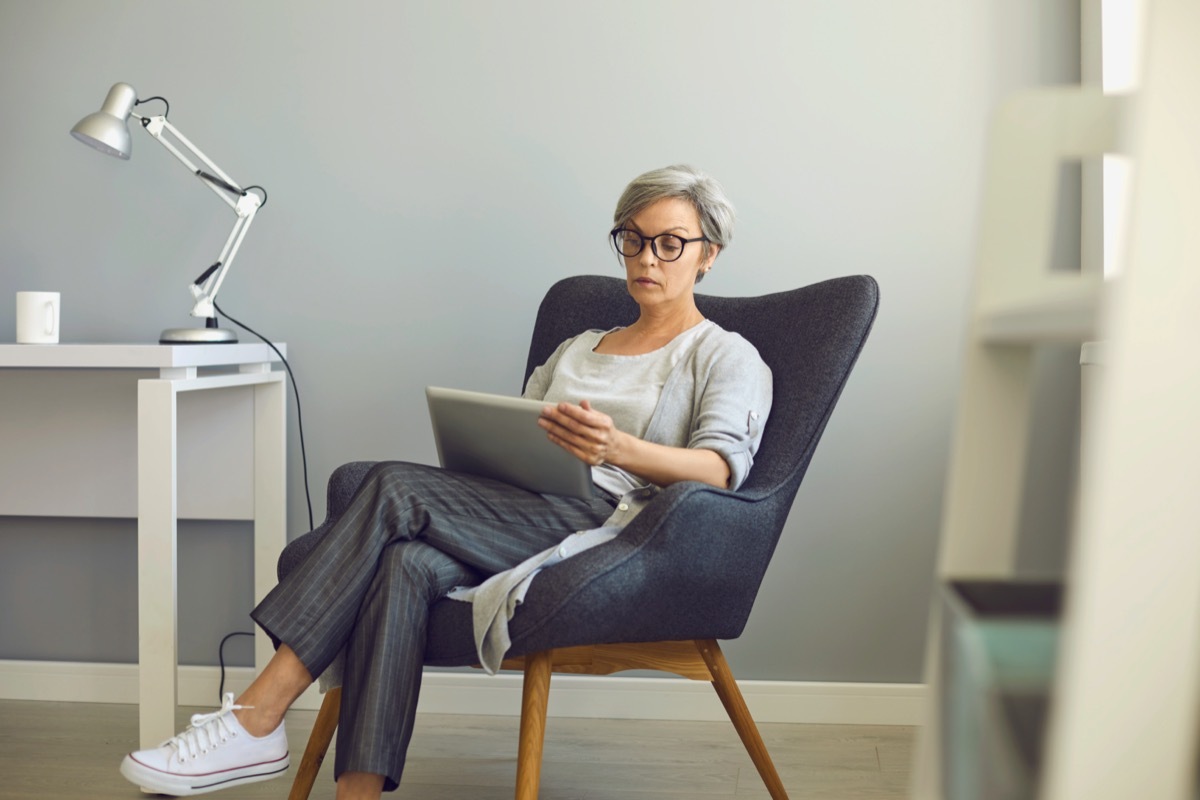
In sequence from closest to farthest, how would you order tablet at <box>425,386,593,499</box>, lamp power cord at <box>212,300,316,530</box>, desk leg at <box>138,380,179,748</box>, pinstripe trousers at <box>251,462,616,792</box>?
A: 1. pinstripe trousers at <box>251,462,616,792</box>
2. tablet at <box>425,386,593,499</box>
3. desk leg at <box>138,380,179,748</box>
4. lamp power cord at <box>212,300,316,530</box>

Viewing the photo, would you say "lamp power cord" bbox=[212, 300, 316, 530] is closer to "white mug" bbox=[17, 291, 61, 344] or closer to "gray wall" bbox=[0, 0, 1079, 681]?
"gray wall" bbox=[0, 0, 1079, 681]

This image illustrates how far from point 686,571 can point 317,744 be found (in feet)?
2.07

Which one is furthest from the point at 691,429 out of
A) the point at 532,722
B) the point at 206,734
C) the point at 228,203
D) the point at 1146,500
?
the point at 1146,500

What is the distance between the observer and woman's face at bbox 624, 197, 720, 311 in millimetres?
1804

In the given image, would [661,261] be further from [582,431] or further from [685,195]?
[582,431]

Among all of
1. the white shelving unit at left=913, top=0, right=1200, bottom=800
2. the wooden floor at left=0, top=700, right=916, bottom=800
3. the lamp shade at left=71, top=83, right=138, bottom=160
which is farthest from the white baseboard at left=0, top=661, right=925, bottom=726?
the white shelving unit at left=913, top=0, right=1200, bottom=800

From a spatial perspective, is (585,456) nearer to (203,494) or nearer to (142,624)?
(142,624)

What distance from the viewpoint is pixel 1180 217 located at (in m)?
0.34

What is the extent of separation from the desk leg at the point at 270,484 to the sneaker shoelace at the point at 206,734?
0.79m

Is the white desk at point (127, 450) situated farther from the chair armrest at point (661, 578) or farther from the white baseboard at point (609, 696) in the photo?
the chair armrest at point (661, 578)

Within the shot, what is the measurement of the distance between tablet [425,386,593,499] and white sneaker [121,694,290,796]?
484 mm

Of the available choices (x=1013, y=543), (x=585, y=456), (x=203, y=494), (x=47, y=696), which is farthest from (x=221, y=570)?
(x=1013, y=543)

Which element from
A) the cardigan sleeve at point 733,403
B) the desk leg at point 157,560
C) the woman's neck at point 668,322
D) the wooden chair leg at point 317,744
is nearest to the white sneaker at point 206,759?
the wooden chair leg at point 317,744

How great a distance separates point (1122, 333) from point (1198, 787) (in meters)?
0.20
